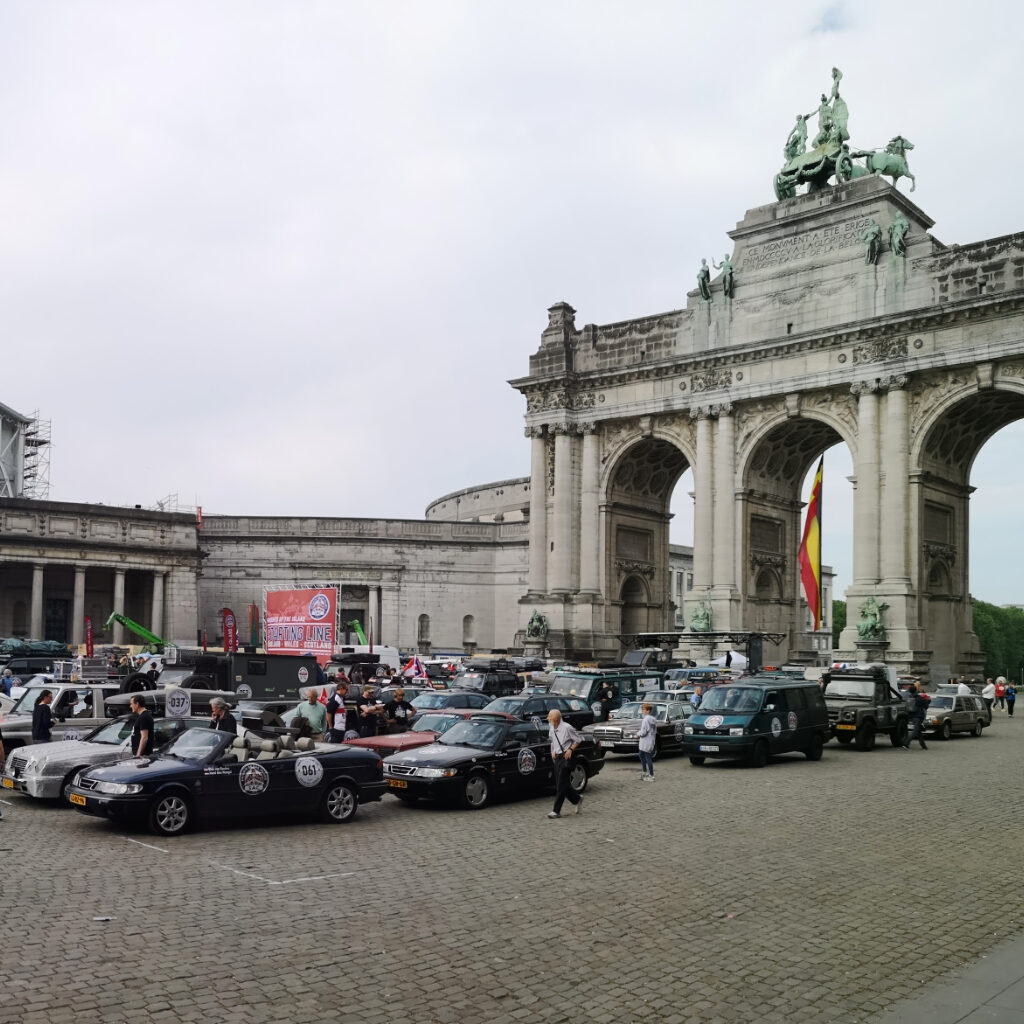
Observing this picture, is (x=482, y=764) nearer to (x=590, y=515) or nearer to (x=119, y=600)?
(x=590, y=515)

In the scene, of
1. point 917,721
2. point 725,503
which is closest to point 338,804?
point 917,721

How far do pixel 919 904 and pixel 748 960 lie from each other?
285 cm

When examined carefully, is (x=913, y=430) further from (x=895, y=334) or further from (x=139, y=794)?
(x=139, y=794)

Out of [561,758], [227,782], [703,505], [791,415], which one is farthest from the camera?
[703,505]

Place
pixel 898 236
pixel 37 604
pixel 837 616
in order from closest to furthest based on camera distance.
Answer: pixel 898 236 → pixel 37 604 → pixel 837 616

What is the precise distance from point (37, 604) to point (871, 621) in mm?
44888

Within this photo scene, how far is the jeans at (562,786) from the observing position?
16.2 m

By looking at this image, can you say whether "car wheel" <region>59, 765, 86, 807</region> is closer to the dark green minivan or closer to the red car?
the red car

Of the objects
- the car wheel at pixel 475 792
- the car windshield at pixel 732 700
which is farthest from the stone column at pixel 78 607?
the car wheel at pixel 475 792

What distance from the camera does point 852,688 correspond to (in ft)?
92.3

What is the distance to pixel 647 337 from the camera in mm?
54531

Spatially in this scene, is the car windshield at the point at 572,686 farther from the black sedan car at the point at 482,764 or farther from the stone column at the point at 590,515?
the stone column at the point at 590,515

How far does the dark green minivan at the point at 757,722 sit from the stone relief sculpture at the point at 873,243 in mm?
28194

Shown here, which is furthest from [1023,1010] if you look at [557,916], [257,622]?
[257,622]
